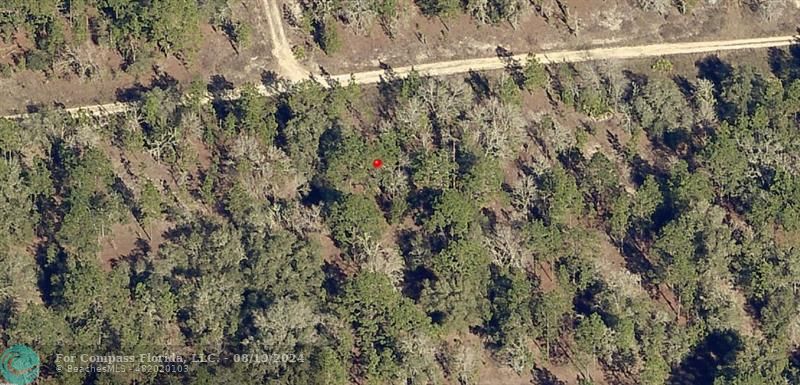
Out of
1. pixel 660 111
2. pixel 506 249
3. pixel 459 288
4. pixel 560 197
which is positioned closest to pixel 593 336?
pixel 506 249

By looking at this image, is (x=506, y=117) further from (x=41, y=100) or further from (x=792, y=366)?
(x=41, y=100)

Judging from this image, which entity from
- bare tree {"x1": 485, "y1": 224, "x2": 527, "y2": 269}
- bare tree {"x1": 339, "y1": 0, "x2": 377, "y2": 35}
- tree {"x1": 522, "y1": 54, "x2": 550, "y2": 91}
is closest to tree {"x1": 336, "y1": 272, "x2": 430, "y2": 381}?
bare tree {"x1": 485, "y1": 224, "x2": 527, "y2": 269}

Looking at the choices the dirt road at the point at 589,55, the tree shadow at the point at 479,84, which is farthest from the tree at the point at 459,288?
the dirt road at the point at 589,55

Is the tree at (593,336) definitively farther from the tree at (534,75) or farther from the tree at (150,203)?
the tree at (150,203)

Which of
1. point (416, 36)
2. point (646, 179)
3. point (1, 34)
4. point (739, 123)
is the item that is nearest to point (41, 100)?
point (1, 34)

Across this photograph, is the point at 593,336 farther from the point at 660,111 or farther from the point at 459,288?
the point at 660,111
